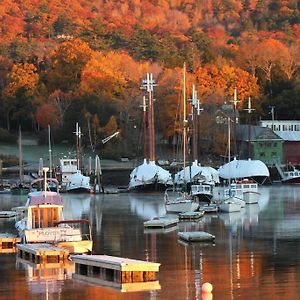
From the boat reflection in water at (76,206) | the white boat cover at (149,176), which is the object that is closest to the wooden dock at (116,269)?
the boat reflection in water at (76,206)

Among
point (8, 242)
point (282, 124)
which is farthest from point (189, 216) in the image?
point (282, 124)

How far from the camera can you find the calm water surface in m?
30.3

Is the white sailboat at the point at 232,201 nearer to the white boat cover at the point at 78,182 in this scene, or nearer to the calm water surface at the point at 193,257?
the calm water surface at the point at 193,257

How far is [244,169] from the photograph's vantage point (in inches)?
3703

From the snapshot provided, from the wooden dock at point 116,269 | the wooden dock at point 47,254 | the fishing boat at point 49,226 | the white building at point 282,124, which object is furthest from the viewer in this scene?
the white building at point 282,124

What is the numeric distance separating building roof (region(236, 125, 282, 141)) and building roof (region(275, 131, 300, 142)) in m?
1.06

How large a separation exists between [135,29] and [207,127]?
55631 mm

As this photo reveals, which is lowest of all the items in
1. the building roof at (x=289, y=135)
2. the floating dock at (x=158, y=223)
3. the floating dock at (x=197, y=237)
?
the floating dock at (x=197, y=237)

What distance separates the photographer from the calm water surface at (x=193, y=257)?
99.4 ft

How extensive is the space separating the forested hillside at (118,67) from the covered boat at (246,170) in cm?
1038

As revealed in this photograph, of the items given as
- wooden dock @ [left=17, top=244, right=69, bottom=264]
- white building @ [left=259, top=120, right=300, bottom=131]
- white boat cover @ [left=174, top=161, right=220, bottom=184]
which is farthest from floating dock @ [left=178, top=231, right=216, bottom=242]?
white building @ [left=259, top=120, right=300, bottom=131]

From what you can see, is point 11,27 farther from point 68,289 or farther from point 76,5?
point 68,289

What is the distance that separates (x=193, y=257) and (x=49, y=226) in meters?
5.76

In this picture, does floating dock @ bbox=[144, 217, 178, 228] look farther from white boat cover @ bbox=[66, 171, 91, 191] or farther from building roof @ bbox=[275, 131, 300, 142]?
building roof @ bbox=[275, 131, 300, 142]
